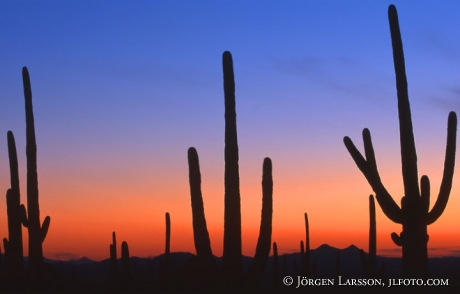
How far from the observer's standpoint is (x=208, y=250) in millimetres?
12773

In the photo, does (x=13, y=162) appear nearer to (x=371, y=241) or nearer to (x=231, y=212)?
(x=231, y=212)

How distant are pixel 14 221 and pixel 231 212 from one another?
760 centimetres

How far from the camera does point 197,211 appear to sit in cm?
1295

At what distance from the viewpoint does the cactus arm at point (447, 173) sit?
12891 mm

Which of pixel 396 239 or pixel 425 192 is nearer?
pixel 425 192

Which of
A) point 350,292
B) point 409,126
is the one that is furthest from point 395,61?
point 350,292

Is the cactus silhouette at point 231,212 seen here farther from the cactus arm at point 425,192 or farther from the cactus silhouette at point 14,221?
the cactus silhouette at point 14,221

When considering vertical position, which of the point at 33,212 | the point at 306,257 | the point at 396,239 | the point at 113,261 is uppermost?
the point at 33,212

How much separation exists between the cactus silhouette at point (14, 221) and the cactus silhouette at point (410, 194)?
9251 mm

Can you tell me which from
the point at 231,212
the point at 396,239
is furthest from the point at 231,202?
the point at 396,239

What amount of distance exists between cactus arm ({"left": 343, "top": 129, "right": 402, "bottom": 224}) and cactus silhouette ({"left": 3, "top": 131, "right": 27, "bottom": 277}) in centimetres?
868

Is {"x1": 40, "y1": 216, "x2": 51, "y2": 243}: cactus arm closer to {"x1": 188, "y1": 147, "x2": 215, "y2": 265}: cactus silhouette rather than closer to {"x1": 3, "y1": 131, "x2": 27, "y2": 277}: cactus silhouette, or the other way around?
{"x1": 3, "y1": 131, "x2": 27, "y2": 277}: cactus silhouette

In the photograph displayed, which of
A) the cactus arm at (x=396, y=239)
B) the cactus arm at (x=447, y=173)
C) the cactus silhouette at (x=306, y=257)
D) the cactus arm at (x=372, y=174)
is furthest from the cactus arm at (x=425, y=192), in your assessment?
the cactus silhouette at (x=306, y=257)

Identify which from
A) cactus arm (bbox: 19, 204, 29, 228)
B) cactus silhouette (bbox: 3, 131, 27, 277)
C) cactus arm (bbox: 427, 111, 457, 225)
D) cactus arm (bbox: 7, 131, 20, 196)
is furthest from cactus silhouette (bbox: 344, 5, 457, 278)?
cactus arm (bbox: 7, 131, 20, 196)
